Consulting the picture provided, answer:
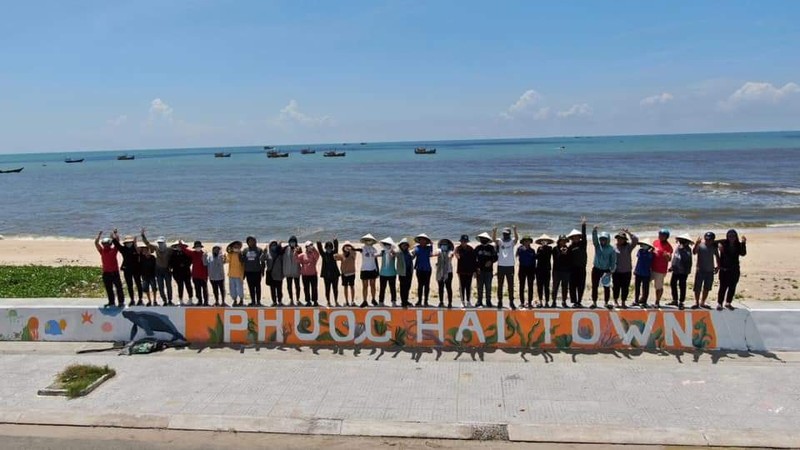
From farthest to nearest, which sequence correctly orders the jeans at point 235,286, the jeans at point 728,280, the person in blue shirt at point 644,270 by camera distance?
the jeans at point 235,286 < the person in blue shirt at point 644,270 < the jeans at point 728,280

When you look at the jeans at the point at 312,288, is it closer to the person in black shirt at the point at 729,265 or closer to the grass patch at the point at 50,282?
the grass patch at the point at 50,282

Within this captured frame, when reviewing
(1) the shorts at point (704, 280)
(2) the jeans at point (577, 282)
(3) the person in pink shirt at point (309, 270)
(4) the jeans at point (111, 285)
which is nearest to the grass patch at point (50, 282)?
(4) the jeans at point (111, 285)

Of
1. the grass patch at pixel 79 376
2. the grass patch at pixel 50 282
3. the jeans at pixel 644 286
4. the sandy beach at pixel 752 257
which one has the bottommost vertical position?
the sandy beach at pixel 752 257

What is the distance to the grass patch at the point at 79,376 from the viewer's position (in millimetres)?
8890

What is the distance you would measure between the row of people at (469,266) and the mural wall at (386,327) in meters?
0.46

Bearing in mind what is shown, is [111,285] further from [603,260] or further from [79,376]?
[603,260]

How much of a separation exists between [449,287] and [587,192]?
1540 inches

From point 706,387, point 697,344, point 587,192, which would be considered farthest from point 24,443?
point 587,192

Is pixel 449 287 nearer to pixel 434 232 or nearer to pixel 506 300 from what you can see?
pixel 506 300

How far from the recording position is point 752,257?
21.6 m

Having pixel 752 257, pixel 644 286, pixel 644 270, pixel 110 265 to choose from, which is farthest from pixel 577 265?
pixel 752 257

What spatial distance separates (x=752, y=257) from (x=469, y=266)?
14.8 meters

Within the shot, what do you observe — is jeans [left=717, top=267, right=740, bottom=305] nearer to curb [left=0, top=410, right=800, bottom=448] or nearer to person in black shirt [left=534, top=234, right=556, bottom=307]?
person in black shirt [left=534, top=234, right=556, bottom=307]

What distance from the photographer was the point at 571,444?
7.33 metres
